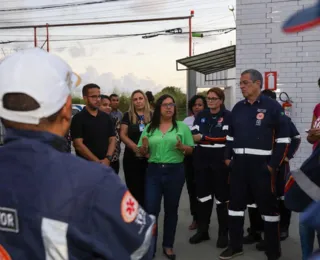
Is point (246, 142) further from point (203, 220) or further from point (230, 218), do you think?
point (203, 220)

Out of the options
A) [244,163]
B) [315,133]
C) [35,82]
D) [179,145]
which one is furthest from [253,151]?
[35,82]

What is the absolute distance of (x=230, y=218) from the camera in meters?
4.70

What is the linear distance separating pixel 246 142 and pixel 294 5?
12.1ft

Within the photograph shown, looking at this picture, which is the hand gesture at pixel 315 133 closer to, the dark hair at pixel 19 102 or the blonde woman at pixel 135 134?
the blonde woman at pixel 135 134

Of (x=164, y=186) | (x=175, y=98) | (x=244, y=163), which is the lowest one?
(x=164, y=186)

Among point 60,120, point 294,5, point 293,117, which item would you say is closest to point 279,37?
point 294,5

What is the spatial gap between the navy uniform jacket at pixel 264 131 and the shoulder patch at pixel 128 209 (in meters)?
3.17

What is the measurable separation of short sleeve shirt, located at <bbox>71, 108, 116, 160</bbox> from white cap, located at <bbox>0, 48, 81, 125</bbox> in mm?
3565

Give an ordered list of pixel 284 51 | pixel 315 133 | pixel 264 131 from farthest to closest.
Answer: pixel 284 51 < pixel 264 131 < pixel 315 133

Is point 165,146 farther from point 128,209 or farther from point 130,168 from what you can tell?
point 128,209

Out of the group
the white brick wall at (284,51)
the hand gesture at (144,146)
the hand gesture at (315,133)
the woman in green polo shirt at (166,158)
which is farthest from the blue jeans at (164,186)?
the white brick wall at (284,51)

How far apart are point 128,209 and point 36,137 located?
1.26 ft

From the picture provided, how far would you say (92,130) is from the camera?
16.5 ft

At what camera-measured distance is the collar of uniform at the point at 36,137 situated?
1413 millimetres
